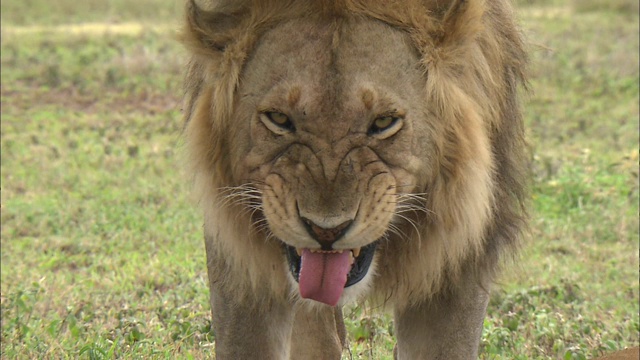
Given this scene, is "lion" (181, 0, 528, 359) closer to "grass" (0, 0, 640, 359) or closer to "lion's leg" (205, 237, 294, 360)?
"lion's leg" (205, 237, 294, 360)

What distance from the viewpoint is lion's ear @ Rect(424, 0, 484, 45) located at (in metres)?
2.78

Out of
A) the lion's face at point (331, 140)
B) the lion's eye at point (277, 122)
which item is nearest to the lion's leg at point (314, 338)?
the lion's face at point (331, 140)

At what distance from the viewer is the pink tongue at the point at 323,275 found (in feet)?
8.90

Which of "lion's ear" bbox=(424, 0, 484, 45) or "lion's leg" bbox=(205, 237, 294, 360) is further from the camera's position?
"lion's leg" bbox=(205, 237, 294, 360)

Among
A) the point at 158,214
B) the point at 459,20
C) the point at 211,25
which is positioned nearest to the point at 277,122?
the point at 211,25

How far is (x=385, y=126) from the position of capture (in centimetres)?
266

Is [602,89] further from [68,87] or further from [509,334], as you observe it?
[509,334]

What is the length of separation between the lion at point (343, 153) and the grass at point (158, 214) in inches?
19.1

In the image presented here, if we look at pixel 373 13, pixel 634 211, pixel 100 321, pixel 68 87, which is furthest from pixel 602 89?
pixel 373 13

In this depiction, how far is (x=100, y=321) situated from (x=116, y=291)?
Result: 630 mm

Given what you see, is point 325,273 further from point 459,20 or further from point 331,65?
point 459,20

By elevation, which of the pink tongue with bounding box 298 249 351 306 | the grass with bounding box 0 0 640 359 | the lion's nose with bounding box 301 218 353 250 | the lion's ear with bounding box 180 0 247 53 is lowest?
the grass with bounding box 0 0 640 359

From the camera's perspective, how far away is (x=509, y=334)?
14.4 ft

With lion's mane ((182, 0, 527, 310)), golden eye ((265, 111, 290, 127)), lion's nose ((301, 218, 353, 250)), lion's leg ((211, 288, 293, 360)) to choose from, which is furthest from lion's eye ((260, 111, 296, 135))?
lion's leg ((211, 288, 293, 360))
